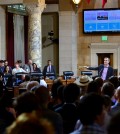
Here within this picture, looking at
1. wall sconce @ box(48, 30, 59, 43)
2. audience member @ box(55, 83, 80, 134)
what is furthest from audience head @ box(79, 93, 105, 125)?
wall sconce @ box(48, 30, 59, 43)

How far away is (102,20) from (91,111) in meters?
14.4

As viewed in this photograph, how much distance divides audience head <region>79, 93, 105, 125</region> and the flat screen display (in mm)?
14244

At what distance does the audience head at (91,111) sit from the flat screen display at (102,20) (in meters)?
14.2

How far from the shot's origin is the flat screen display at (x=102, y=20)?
16.5 meters

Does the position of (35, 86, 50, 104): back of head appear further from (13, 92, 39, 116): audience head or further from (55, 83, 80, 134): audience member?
(13, 92, 39, 116): audience head

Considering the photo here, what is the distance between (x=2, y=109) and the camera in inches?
139

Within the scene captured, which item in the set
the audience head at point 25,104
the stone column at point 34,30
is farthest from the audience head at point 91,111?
the stone column at point 34,30

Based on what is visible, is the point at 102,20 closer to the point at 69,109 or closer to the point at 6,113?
the point at 69,109

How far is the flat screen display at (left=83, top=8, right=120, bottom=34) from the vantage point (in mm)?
16516

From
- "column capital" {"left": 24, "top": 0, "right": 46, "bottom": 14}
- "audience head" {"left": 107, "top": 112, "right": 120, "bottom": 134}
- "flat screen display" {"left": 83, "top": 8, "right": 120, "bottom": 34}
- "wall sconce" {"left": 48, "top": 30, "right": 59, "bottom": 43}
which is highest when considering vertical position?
"column capital" {"left": 24, "top": 0, "right": 46, "bottom": 14}

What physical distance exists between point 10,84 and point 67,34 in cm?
612

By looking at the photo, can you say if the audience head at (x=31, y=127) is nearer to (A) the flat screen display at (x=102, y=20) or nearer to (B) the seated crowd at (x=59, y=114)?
(B) the seated crowd at (x=59, y=114)

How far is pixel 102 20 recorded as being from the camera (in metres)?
16.6

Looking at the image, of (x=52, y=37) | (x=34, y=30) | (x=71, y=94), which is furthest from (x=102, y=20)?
(x=71, y=94)
